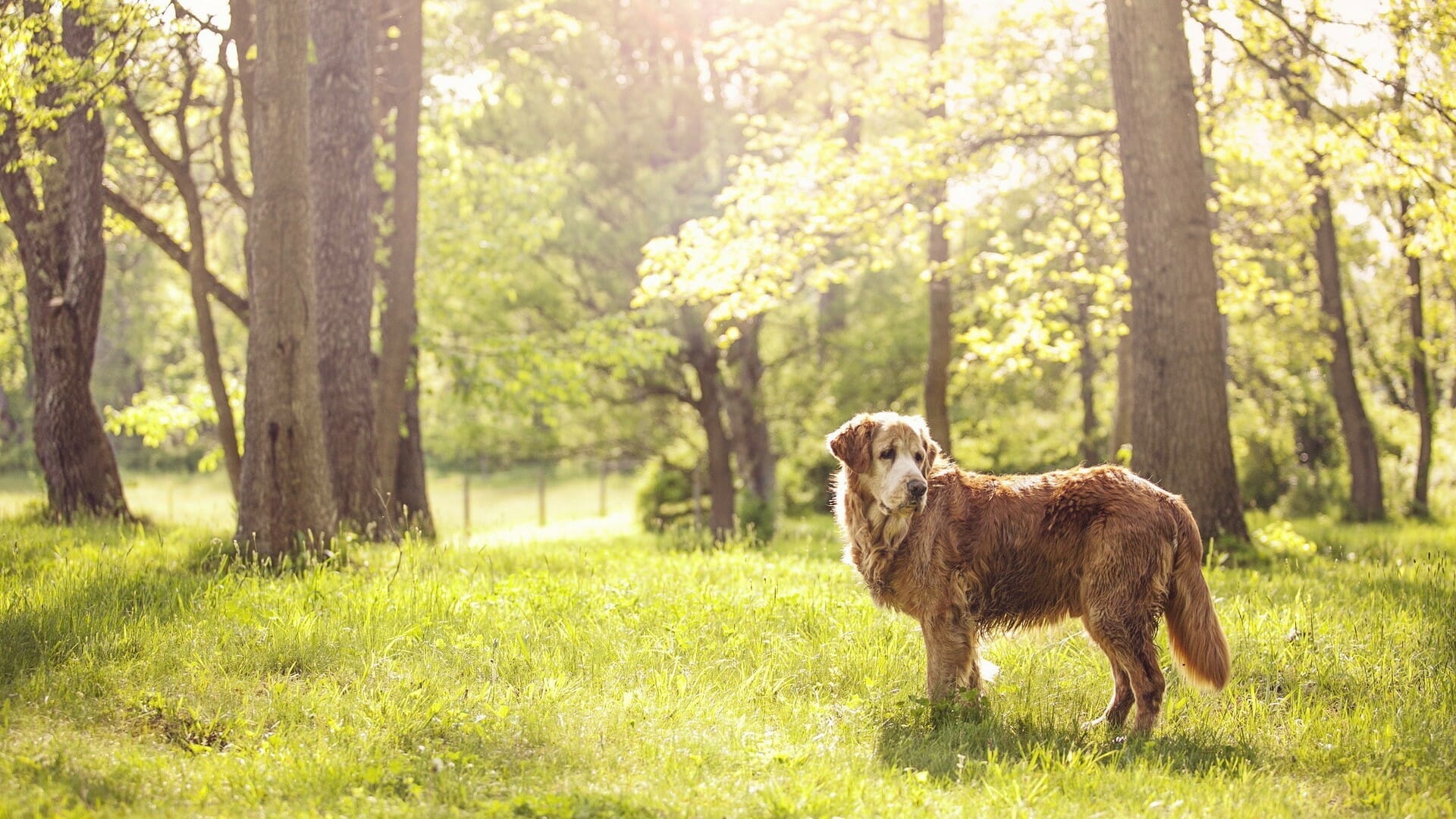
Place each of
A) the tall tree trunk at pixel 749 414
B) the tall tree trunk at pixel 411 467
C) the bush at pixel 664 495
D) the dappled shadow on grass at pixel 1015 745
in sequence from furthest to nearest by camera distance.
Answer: the bush at pixel 664 495 → the tall tree trunk at pixel 749 414 → the tall tree trunk at pixel 411 467 → the dappled shadow on grass at pixel 1015 745

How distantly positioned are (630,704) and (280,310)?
12.6ft

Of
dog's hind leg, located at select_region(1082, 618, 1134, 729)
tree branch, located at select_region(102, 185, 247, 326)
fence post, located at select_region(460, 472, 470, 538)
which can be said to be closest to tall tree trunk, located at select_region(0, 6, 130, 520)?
tree branch, located at select_region(102, 185, 247, 326)

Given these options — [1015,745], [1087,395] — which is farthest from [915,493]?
[1087,395]

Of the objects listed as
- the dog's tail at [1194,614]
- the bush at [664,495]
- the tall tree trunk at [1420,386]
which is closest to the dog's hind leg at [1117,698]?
the dog's tail at [1194,614]

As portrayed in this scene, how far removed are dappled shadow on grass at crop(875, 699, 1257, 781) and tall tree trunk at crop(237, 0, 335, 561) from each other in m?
4.21

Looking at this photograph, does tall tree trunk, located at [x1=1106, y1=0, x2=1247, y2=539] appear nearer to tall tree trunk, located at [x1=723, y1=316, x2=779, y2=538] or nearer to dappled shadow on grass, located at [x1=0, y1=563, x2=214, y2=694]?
dappled shadow on grass, located at [x1=0, y1=563, x2=214, y2=694]

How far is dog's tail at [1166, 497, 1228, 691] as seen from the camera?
4879 millimetres

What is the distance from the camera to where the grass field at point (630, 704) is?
388 cm

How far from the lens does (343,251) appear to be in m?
9.51

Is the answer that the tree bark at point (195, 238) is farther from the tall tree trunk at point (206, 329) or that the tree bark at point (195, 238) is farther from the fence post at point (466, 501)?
the fence post at point (466, 501)

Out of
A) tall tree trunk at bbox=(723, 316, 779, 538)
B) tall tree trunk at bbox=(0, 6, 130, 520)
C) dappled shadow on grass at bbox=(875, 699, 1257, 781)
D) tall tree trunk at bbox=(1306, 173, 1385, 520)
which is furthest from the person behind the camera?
tall tree trunk at bbox=(723, 316, 779, 538)

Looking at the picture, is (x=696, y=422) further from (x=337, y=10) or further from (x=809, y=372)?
(x=337, y=10)

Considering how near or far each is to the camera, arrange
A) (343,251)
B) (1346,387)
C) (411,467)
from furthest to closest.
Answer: (1346,387)
(411,467)
(343,251)

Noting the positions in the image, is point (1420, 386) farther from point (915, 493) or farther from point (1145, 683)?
point (915, 493)
